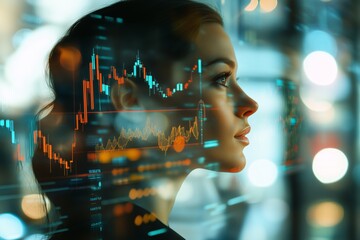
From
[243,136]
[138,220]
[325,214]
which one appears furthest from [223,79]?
[325,214]

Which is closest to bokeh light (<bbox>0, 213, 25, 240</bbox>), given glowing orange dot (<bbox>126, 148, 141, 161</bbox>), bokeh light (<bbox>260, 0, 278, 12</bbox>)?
glowing orange dot (<bbox>126, 148, 141, 161</bbox>)

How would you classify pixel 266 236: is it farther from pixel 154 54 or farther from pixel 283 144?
pixel 154 54

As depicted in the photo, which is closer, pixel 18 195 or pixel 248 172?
pixel 18 195

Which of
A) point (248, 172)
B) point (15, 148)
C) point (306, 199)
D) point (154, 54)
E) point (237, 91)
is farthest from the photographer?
point (306, 199)

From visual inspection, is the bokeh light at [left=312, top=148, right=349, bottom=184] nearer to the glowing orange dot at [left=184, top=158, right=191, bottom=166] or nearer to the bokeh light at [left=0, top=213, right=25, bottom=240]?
the glowing orange dot at [left=184, top=158, right=191, bottom=166]

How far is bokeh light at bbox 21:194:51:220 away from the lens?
64 centimetres

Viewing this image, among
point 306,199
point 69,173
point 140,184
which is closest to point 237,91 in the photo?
point 140,184

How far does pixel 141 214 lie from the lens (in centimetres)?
79

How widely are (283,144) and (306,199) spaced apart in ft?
1.20

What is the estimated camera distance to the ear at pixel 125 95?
2.39 feet

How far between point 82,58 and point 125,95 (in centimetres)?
11

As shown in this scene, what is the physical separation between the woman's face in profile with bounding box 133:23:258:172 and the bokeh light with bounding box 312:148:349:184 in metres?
0.50

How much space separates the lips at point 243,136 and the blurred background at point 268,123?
0.11ft

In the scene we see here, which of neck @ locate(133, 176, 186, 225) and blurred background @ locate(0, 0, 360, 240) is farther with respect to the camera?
neck @ locate(133, 176, 186, 225)
